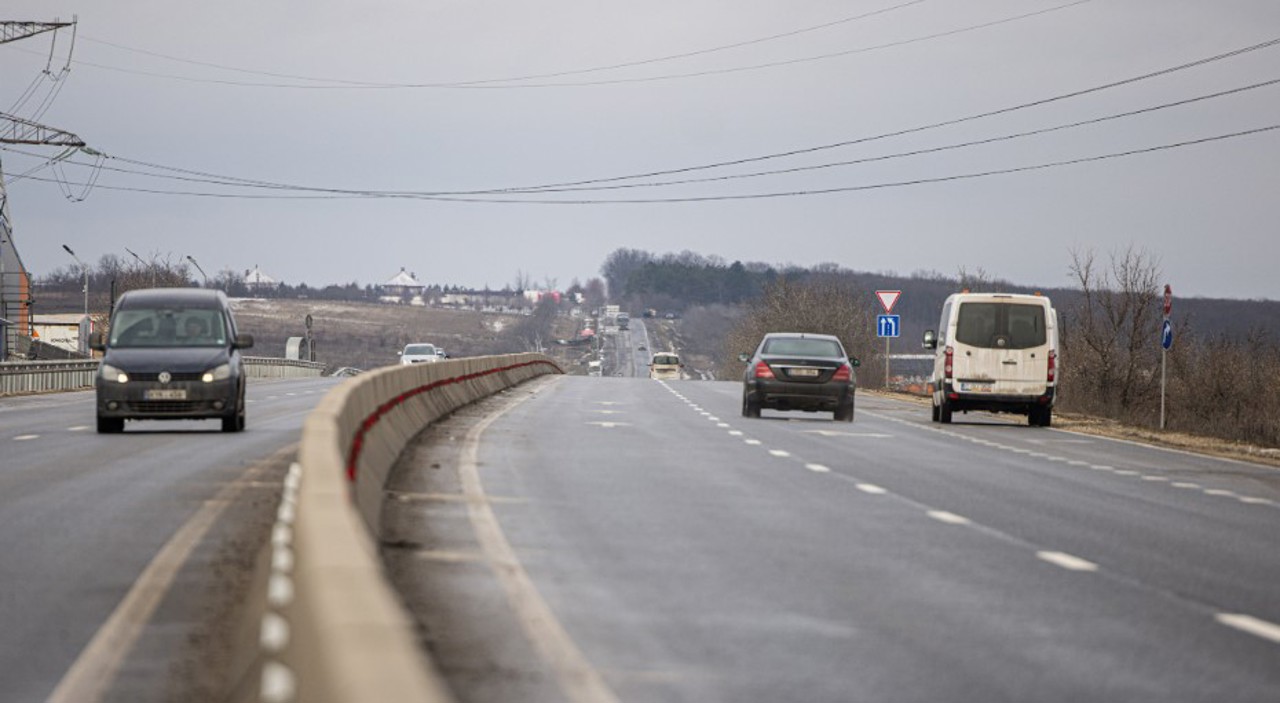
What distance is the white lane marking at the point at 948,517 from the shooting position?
48.3 feet

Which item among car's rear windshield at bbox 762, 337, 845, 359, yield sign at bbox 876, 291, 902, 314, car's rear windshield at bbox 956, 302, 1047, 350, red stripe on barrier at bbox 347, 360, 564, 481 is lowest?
red stripe on barrier at bbox 347, 360, 564, 481

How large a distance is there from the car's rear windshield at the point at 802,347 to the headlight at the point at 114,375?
40.5 feet

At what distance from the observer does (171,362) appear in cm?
2583

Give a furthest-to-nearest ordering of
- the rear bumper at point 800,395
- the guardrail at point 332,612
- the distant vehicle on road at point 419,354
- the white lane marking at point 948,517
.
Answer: the distant vehicle on road at point 419,354 < the rear bumper at point 800,395 < the white lane marking at point 948,517 < the guardrail at point 332,612

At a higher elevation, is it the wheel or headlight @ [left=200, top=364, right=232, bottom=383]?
headlight @ [left=200, top=364, right=232, bottom=383]

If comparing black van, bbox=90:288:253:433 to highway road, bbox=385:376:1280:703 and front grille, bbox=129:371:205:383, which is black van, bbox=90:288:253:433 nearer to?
front grille, bbox=129:371:205:383

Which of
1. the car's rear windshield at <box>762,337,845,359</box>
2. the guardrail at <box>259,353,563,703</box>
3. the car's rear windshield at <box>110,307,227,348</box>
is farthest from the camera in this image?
the car's rear windshield at <box>762,337,845,359</box>

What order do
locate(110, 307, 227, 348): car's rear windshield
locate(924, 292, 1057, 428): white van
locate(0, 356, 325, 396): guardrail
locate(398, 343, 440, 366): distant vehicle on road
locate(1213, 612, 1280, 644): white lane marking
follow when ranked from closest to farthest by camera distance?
1. locate(1213, 612, 1280, 644): white lane marking
2. locate(110, 307, 227, 348): car's rear windshield
3. locate(924, 292, 1057, 428): white van
4. locate(0, 356, 325, 396): guardrail
5. locate(398, 343, 440, 366): distant vehicle on road

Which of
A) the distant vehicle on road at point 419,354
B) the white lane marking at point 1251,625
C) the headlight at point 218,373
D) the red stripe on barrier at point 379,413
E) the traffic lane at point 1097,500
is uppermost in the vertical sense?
the headlight at point 218,373

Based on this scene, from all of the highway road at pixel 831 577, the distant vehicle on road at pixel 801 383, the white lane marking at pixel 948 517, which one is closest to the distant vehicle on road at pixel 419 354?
the distant vehicle on road at pixel 801 383

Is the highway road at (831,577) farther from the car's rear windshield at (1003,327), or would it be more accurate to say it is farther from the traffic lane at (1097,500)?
the car's rear windshield at (1003,327)

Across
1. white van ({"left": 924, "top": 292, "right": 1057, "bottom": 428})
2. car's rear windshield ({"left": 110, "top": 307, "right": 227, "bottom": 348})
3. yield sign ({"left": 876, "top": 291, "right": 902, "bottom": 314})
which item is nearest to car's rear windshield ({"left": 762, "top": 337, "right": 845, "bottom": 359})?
white van ({"left": 924, "top": 292, "right": 1057, "bottom": 428})

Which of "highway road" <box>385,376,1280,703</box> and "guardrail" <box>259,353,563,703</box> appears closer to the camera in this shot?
"guardrail" <box>259,353,563,703</box>

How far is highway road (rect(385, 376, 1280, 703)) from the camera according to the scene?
789cm
